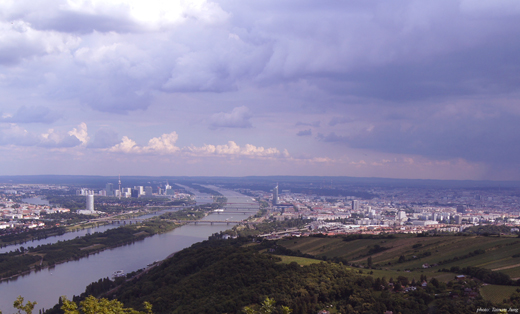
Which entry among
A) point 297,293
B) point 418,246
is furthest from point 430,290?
point 418,246

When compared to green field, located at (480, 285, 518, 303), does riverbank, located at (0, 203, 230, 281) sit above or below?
below

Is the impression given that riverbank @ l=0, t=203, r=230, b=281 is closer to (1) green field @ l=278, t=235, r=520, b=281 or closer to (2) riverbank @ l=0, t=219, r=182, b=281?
(2) riverbank @ l=0, t=219, r=182, b=281

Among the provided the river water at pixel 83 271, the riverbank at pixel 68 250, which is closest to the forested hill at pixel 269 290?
the river water at pixel 83 271

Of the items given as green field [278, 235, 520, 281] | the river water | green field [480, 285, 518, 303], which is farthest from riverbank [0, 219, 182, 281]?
green field [480, 285, 518, 303]

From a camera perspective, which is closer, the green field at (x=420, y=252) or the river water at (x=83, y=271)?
the green field at (x=420, y=252)

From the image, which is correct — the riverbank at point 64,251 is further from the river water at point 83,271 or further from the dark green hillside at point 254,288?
the dark green hillside at point 254,288

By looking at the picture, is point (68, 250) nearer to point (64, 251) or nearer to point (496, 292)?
point (64, 251)
